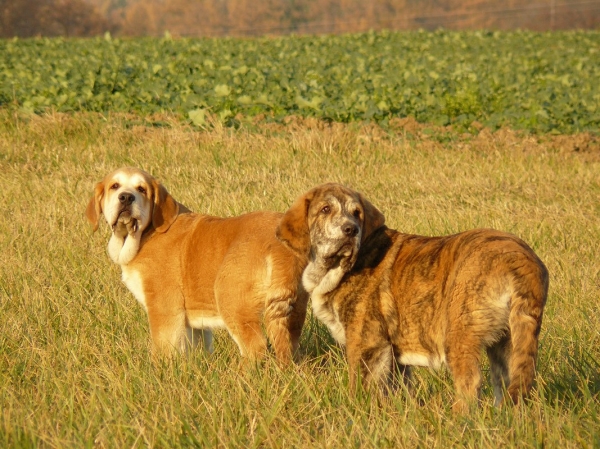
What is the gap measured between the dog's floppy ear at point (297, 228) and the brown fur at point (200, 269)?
0.11 meters

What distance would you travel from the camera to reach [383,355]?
471 centimetres

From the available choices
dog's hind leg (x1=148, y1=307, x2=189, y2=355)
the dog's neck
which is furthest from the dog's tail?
the dog's neck

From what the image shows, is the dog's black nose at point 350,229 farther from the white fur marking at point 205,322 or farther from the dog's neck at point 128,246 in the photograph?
the dog's neck at point 128,246

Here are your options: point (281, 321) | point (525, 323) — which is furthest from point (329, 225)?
point (525, 323)

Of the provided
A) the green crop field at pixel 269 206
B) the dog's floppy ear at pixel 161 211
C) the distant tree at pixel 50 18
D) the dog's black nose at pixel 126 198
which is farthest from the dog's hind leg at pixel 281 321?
the distant tree at pixel 50 18

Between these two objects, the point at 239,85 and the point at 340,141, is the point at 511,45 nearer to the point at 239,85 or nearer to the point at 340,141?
the point at 239,85

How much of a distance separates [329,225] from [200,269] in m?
1.09

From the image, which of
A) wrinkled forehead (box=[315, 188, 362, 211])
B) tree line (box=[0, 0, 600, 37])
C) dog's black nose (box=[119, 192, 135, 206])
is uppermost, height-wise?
tree line (box=[0, 0, 600, 37])

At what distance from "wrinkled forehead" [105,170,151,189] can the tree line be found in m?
75.5

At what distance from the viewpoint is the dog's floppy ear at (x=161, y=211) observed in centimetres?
591

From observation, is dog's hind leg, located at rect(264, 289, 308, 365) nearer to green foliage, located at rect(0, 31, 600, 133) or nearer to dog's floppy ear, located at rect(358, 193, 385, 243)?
dog's floppy ear, located at rect(358, 193, 385, 243)

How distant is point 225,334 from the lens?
614cm

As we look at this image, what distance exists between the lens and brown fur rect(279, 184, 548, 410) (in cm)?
413

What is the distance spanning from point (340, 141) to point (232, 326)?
24.0 ft
